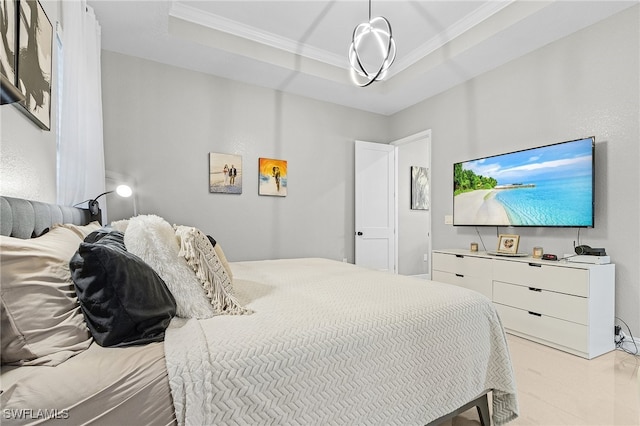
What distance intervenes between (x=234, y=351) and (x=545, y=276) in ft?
9.15

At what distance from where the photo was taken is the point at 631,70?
8.48 ft

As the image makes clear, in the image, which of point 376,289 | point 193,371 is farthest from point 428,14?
point 193,371

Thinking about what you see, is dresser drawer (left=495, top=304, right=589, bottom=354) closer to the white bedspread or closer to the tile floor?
the tile floor

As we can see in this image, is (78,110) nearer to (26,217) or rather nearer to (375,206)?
(26,217)

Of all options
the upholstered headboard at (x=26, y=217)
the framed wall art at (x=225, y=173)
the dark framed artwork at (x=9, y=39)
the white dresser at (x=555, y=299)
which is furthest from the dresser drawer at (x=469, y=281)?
the dark framed artwork at (x=9, y=39)

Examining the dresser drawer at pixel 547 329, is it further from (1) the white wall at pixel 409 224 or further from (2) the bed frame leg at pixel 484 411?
(1) the white wall at pixel 409 224

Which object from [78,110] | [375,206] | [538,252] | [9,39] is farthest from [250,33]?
[538,252]

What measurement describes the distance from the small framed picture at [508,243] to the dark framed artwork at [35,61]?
374cm

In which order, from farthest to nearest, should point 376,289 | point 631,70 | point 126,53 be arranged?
point 126,53 < point 631,70 < point 376,289

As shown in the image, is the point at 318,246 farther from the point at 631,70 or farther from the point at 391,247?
the point at 631,70

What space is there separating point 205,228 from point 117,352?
2.94 meters

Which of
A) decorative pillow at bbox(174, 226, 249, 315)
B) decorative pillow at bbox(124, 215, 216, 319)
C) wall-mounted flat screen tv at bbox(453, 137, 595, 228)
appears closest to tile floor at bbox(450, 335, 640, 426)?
wall-mounted flat screen tv at bbox(453, 137, 595, 228)

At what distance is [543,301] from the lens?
8.95ft

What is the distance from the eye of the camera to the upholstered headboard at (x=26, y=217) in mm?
1031
